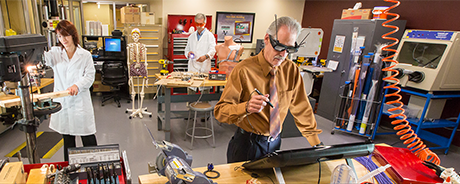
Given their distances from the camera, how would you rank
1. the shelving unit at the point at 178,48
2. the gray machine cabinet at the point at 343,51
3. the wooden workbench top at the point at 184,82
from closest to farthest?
the wooden workbench top at the point at 184,82, the gray machine cabinet at the point at 343,51, the shelving unit at the point at 178,48

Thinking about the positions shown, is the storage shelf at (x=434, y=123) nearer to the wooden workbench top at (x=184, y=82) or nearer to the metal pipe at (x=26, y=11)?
the wooden workbench top at (x=184, y=82)

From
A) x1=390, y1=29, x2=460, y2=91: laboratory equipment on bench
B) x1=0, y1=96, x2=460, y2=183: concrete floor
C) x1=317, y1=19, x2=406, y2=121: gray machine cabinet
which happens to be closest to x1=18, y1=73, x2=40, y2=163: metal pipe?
x1=0, y1=96, x2=460, y2=183: concrete floor

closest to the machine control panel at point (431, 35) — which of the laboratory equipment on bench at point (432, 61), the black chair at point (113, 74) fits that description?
the laboratory equipment on bench at point (432, 61)

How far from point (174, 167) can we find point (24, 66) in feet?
3.44

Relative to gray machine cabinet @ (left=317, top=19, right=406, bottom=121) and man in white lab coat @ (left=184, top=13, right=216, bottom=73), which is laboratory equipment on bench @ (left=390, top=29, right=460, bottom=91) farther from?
man in white lab coat @ (left=184, top=13, right=216, bottom=73)

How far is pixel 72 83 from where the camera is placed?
2355 millimetres

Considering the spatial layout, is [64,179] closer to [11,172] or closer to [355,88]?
[11,172]

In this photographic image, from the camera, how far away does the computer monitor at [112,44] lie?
5527 millimetres

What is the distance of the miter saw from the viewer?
976mm

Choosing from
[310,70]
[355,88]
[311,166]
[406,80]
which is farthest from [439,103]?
[311,166]

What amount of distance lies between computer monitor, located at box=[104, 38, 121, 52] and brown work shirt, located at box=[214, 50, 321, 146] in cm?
488

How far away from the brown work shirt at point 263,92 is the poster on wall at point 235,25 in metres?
5.15

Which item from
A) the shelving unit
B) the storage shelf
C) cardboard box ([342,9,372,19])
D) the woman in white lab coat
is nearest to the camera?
the woman in white lab coat

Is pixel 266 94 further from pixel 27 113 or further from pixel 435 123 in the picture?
pixel 435 123
